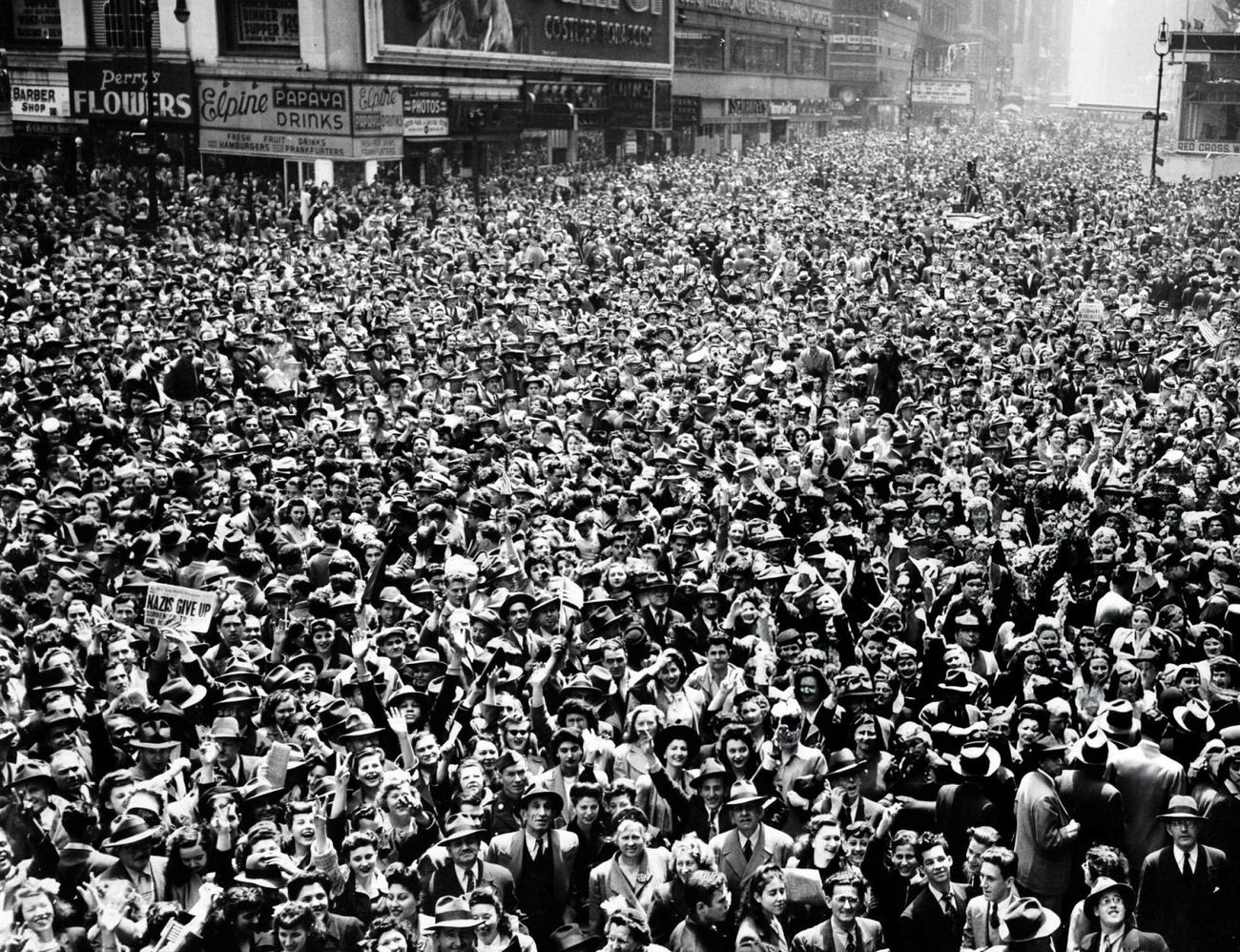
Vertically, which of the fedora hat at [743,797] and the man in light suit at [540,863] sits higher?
the fedora hat at [743,797]

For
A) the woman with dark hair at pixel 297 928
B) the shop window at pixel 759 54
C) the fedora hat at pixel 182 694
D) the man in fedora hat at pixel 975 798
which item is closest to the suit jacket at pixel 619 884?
the woman with dark hair at pixel 297 928

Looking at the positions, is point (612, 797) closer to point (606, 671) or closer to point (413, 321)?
point (606, 671)

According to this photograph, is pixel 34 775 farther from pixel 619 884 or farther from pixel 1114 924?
pixel 1114 924

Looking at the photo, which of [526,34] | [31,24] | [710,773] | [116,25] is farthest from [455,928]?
[526,34]

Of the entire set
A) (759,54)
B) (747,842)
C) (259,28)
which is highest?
(759,54)

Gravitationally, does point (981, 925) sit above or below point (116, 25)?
below

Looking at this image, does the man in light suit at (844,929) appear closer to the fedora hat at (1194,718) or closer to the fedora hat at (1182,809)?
the fedora hat at (1182,809)
